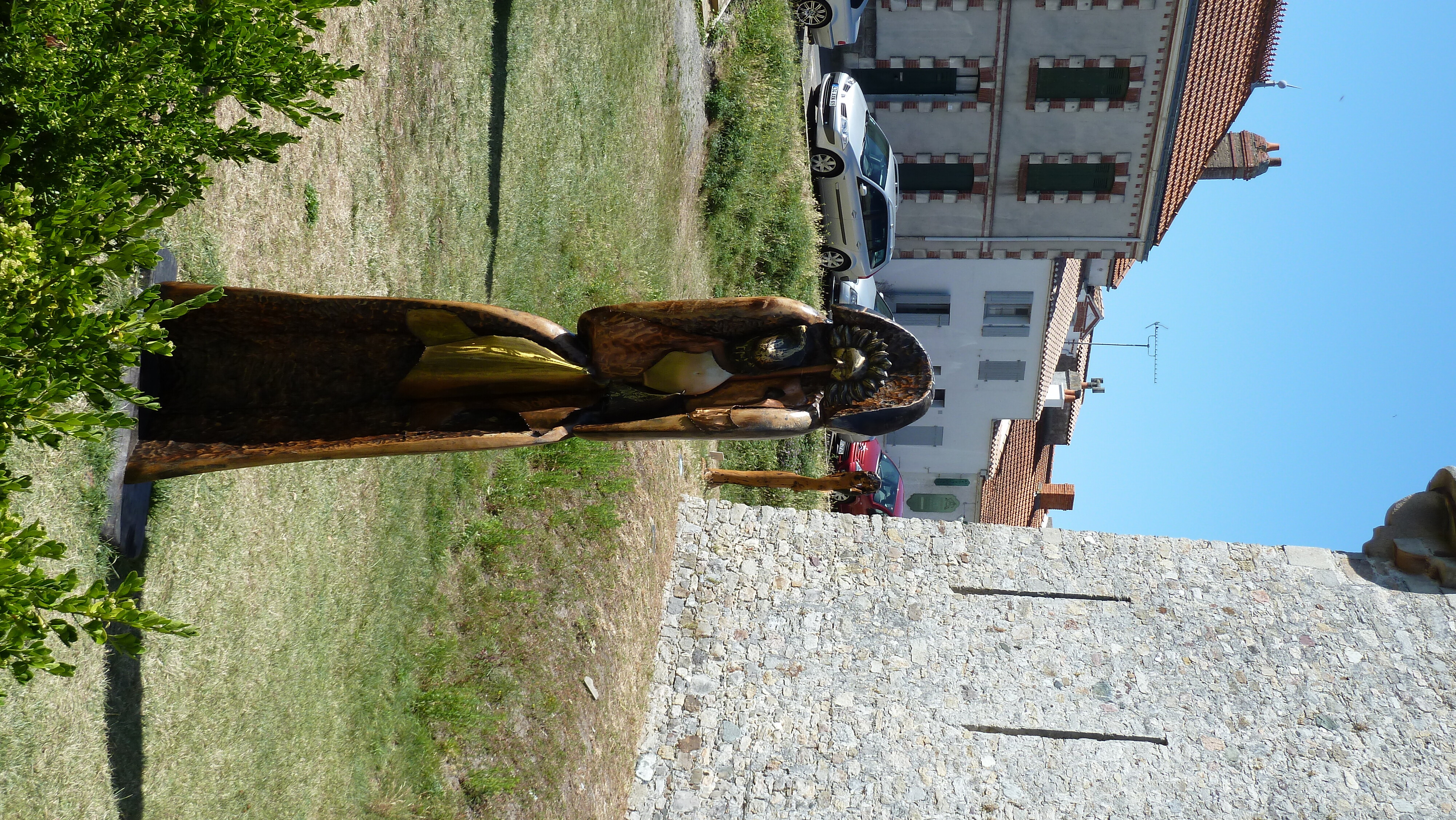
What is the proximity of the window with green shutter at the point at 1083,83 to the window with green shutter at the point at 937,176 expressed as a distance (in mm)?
1534

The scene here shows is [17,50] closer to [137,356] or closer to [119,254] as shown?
[119,254]

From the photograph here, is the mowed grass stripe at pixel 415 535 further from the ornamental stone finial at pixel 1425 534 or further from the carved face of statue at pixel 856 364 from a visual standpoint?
the ornamental stone finial at pixel 1425 534

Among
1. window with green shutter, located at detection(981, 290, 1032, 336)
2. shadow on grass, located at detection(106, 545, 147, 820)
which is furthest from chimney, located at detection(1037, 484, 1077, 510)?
shadow on grass, located at detection(106, 545, 147, 820)

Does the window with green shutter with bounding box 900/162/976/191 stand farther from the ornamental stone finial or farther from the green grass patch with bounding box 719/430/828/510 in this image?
the ornamental stone finial

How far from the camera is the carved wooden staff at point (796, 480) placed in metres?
11.1

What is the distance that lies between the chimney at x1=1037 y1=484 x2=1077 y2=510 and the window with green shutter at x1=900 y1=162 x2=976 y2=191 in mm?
8909

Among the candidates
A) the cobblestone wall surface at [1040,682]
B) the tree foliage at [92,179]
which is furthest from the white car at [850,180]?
the tree foliage at [92,179]

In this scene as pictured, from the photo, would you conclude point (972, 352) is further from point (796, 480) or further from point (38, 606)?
point (38, 606)

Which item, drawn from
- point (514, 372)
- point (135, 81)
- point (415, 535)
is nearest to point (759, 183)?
point (415, 535)

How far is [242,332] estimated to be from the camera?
190 inches

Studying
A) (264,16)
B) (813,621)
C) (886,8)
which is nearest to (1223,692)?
(813,621)

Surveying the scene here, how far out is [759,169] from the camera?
43.7 ft

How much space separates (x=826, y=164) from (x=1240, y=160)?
10.9 meters

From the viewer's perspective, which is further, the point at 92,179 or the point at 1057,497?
the point at 1057,497
